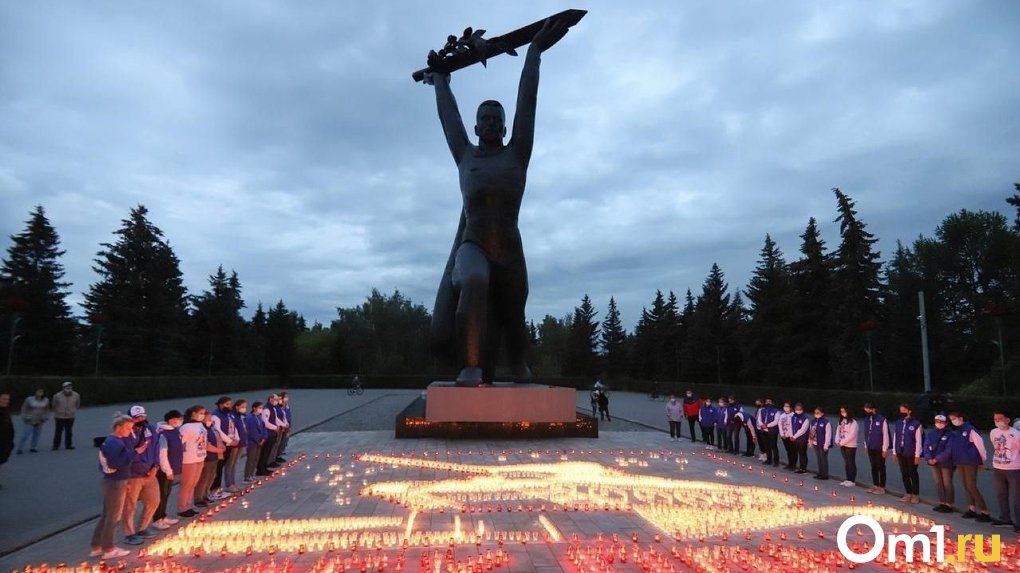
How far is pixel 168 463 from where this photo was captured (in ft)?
21.6

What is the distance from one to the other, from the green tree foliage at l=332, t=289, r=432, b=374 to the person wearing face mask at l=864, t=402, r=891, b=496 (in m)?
53.0

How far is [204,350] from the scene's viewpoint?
5256cm

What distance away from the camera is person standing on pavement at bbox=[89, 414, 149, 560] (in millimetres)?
5707

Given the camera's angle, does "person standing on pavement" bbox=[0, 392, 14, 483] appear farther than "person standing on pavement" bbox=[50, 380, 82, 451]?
No

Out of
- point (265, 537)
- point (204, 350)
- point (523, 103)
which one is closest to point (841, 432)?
point (265, 537)

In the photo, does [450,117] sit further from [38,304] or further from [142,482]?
[38,304]

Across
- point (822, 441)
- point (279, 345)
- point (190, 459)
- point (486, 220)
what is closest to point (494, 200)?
point (486, 220)

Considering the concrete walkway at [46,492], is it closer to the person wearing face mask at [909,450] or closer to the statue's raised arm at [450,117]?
the statue's raised arm at [450,117]

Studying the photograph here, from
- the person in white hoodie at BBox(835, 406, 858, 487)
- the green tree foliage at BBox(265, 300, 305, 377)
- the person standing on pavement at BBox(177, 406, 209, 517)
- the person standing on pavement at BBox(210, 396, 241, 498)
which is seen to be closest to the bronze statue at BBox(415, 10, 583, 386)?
the person standing on pavement at BBox(210, 396, 241, 498)

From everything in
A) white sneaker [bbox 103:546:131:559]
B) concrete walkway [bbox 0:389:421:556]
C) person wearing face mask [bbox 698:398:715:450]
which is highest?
person wearing face mask [bbox 698:398:715:450]

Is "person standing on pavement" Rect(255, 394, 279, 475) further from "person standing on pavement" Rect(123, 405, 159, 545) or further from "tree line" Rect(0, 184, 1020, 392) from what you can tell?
"tree line" Rect(0, 184, 1020, 392)

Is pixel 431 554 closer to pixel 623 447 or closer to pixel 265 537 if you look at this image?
pixel 265 537

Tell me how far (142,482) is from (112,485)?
412mm

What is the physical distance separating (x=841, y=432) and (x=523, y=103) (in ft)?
30.3
